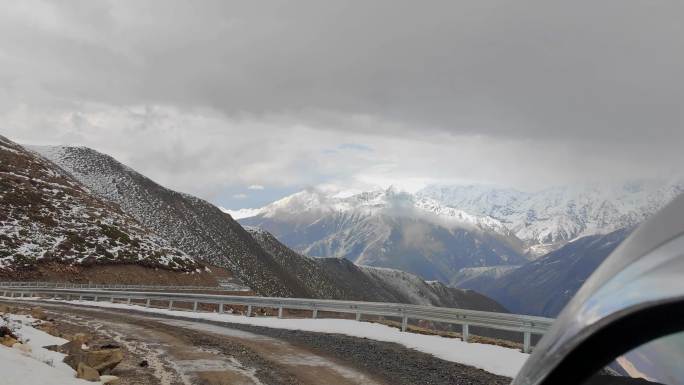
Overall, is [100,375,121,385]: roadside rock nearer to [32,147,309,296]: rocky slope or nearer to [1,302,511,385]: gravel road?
[1,302,511,385]: gravel road

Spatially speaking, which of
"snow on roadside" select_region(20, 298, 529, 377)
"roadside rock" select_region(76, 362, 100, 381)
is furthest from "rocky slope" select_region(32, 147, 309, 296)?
"roadside rock" select_region(76, 362, 100, 381)

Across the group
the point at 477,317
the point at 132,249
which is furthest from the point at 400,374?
the point at 132,249

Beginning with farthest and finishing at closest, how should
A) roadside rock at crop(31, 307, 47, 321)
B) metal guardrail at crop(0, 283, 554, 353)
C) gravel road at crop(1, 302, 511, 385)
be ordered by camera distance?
roadside rock at crop(31, 307, 47, 321), metal guardrail at crop(0, 283, 554, 353), gravel road at crop(1, 302, 511, 385)

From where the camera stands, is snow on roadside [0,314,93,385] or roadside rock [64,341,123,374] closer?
snow on roadside [0,314,93,385]

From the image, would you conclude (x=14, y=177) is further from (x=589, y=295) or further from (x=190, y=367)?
(x=589, y=295)

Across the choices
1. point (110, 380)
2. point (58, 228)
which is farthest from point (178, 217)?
point (110, 380)

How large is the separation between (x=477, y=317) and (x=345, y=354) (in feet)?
18.3

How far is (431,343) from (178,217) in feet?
433

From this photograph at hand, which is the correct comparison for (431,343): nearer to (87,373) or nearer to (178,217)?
(87,373)

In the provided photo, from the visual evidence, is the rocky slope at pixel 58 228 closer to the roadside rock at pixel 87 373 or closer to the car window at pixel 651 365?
the roadside rock at pixel 87 373

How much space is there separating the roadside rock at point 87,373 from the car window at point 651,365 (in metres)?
9.62

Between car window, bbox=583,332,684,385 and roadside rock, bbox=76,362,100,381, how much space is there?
962 centimetres

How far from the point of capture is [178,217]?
141 meters

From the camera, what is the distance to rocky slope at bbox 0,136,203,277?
67.7 m
